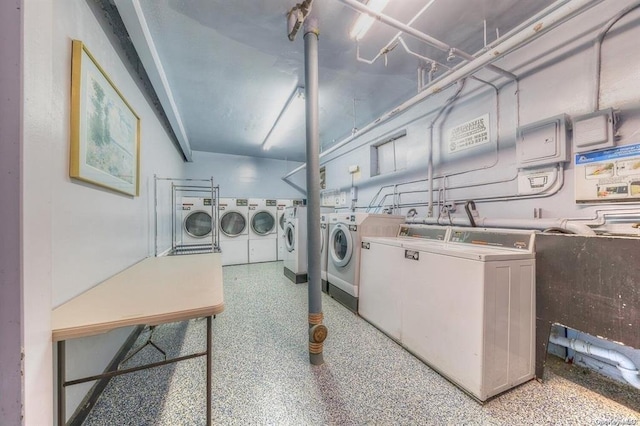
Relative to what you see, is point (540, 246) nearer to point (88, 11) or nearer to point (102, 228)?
point (102, 228)

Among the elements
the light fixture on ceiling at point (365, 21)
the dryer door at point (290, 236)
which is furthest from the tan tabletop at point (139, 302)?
the dryer door at point (290, 236)

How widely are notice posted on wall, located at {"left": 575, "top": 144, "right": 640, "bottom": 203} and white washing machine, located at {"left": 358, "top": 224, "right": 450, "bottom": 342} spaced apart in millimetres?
965

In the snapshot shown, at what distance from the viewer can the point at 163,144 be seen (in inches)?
133

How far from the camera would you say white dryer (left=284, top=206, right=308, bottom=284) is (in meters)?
3.77

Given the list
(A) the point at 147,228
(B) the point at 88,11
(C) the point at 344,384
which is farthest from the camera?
(A) the point at 147,228

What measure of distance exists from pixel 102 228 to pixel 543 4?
357 cm

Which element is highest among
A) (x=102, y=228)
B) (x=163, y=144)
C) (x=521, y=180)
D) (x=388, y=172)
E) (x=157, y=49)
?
(x=157, y=49)

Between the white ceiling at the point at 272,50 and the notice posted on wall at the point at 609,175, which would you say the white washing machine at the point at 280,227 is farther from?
the notice posted on wall at the point at 609,175

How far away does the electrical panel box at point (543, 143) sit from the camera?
1.77m

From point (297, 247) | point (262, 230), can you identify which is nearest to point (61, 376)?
point (297, 247)

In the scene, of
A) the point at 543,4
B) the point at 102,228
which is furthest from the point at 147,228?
the point at 543,4

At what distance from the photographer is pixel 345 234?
275 centimetres

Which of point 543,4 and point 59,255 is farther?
point 543,4

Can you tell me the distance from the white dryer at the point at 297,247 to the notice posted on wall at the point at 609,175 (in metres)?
3.11
